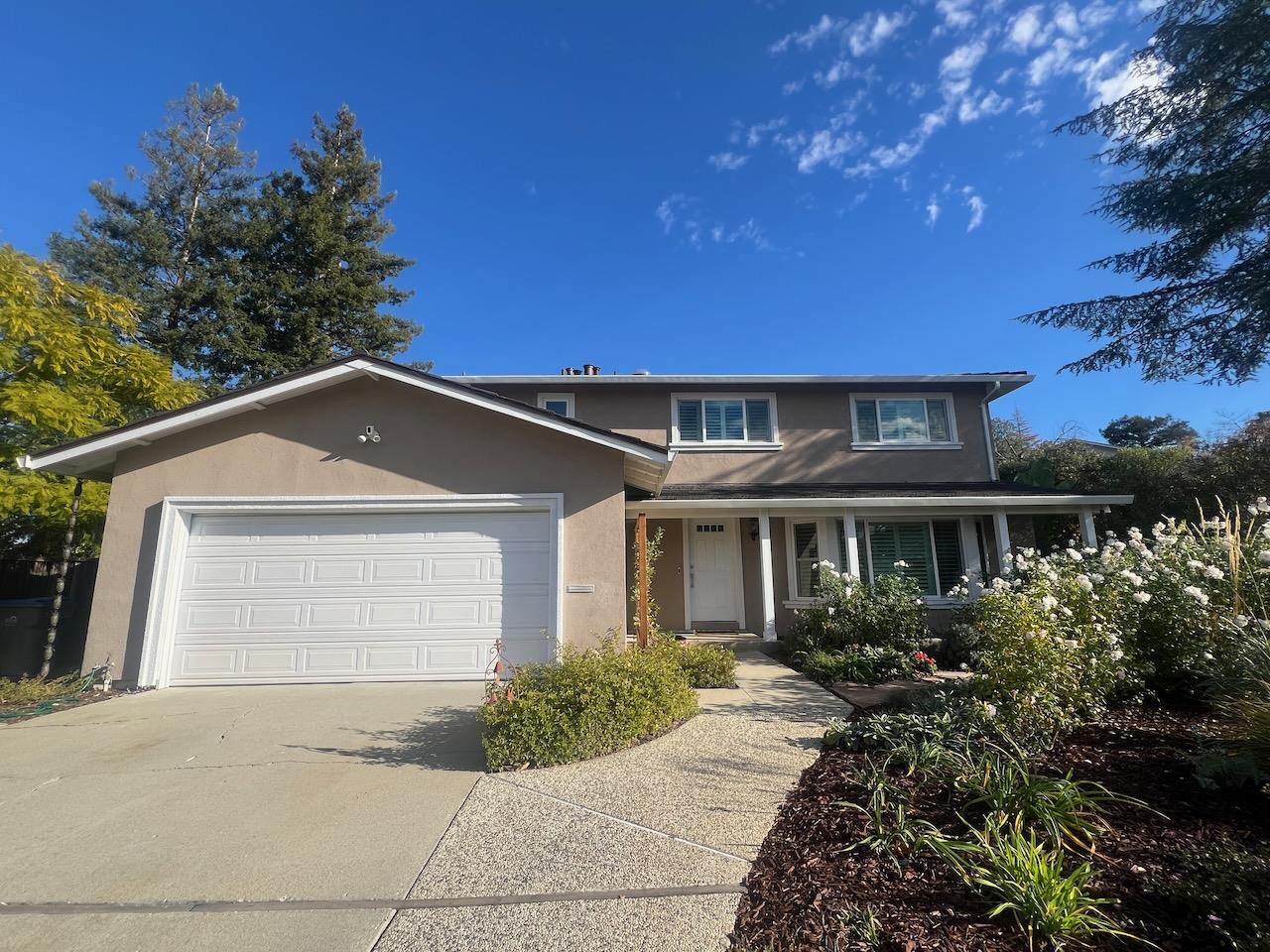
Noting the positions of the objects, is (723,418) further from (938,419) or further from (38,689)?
(38,689)

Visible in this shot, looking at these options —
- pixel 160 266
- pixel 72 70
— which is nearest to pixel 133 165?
pixel 160 266

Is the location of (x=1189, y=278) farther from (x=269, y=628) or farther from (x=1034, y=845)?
(x=269, y=628)

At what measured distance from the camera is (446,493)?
7957 millimetres

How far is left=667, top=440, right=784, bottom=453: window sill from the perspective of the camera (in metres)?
12.8

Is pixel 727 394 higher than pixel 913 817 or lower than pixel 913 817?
higher

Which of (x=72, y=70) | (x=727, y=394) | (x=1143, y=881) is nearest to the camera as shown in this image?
(x=1143, y=881)

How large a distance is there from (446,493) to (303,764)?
3779 mm

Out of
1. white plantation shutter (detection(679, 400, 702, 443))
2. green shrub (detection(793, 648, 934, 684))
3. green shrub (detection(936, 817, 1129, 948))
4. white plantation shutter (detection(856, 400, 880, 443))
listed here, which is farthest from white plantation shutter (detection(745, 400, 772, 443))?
green shrub (detection(936, 817, 1129, 948))

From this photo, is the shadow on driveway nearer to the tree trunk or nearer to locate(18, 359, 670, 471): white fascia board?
locate(18, 359, 670, 471): white fascia board

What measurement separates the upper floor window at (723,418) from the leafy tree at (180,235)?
16.5 metres

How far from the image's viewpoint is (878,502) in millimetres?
10758

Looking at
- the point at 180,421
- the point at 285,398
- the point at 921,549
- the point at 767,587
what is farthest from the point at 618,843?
the point at 921,549

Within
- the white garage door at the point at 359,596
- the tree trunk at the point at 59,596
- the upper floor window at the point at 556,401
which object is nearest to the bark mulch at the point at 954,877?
the white garage door at the point at 359,596

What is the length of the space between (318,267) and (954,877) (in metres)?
25.6
